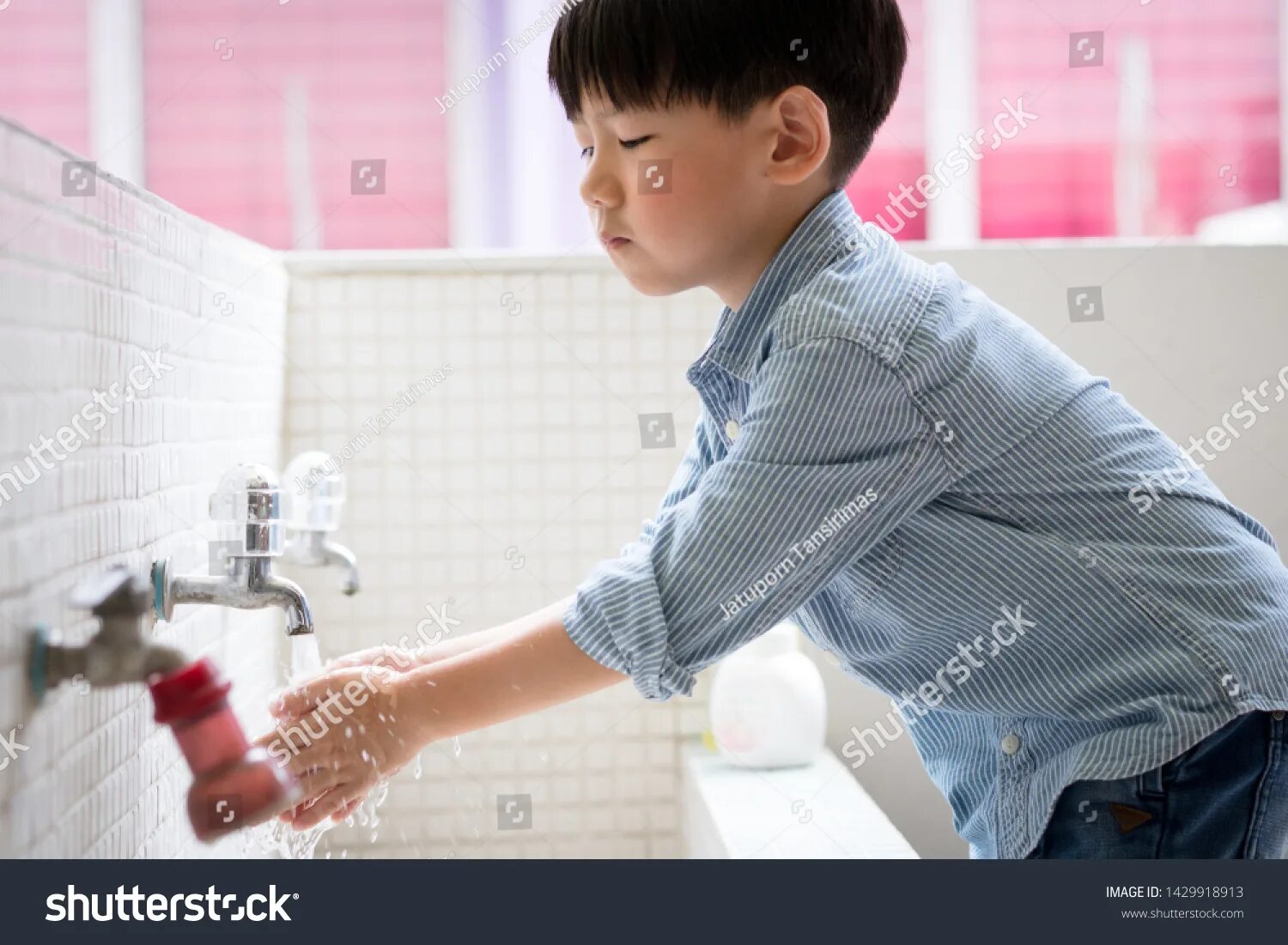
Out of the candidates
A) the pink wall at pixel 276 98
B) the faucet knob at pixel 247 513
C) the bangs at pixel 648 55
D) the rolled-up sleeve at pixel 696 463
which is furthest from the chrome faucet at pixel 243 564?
the pink wall at pixel 276 98

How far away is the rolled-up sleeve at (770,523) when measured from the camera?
56 centimetres

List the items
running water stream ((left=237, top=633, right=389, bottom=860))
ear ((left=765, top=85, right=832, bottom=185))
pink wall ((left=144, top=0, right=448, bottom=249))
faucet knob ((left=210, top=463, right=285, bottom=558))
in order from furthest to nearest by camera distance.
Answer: pink wall ((left=144, top=0, right=448, bottom=249))
running water stream ((left=237, top=633, right=389, bottom=860))
faucet knob ((left=210, top=463, right=285, bottom=558))
ear ((left=765, top=85, right=832, bottom=185))

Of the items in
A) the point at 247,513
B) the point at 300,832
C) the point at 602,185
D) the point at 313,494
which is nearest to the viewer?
the point at 602,185

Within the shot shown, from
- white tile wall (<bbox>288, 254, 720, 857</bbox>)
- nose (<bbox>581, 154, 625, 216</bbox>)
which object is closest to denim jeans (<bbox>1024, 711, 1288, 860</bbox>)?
nose (<bbox>581, 154, 625, 216</bbox>)

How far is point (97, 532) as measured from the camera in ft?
2.18

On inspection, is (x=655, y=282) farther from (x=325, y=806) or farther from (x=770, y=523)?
(x=325, y=806)

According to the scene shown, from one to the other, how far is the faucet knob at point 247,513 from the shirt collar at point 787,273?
310 millimetres

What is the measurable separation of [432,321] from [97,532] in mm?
636

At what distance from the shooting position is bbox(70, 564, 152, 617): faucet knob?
0.63 meters

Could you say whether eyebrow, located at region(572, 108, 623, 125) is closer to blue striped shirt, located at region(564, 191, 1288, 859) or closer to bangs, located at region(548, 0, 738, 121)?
bangs, located at region(548, 0, 738, 121)


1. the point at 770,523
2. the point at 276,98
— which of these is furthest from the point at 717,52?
the point at 276,98

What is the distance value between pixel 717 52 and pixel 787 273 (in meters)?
0.12

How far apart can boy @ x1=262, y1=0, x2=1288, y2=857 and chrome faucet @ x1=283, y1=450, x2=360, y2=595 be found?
0.41 meters

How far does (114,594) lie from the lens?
2.23 ft
